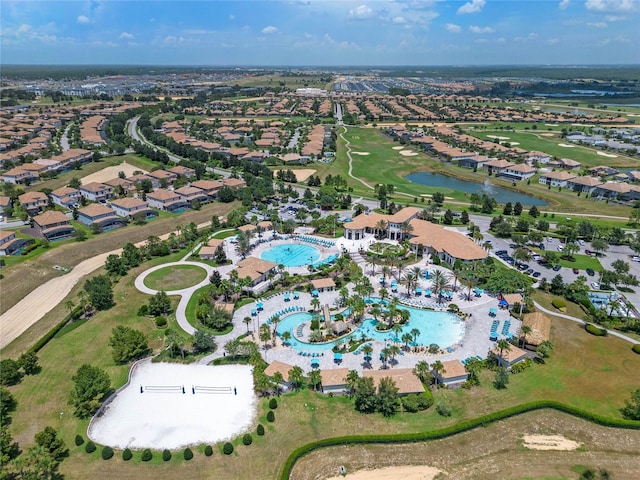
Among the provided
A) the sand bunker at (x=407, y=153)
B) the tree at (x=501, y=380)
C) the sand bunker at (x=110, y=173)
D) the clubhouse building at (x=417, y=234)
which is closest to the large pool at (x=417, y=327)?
the tree at (x=501, y=380)

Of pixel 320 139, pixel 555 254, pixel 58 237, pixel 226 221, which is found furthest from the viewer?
pixel 320 139

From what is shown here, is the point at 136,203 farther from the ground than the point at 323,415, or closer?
farther from the ground

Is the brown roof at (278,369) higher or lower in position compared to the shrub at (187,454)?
higher

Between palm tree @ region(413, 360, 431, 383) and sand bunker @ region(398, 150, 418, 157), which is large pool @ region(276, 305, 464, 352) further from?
sand bunker @ region(398, 150, 418, 157)

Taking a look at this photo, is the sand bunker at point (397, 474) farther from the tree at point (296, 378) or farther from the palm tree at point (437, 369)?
the palm tree at point (437, 369)

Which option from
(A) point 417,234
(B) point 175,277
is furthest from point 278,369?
(A) point 417,234

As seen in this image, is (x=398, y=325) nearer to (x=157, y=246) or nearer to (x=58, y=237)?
(x=157, y=246)

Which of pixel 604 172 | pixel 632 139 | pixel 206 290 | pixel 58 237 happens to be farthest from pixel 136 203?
pixel 632 139
